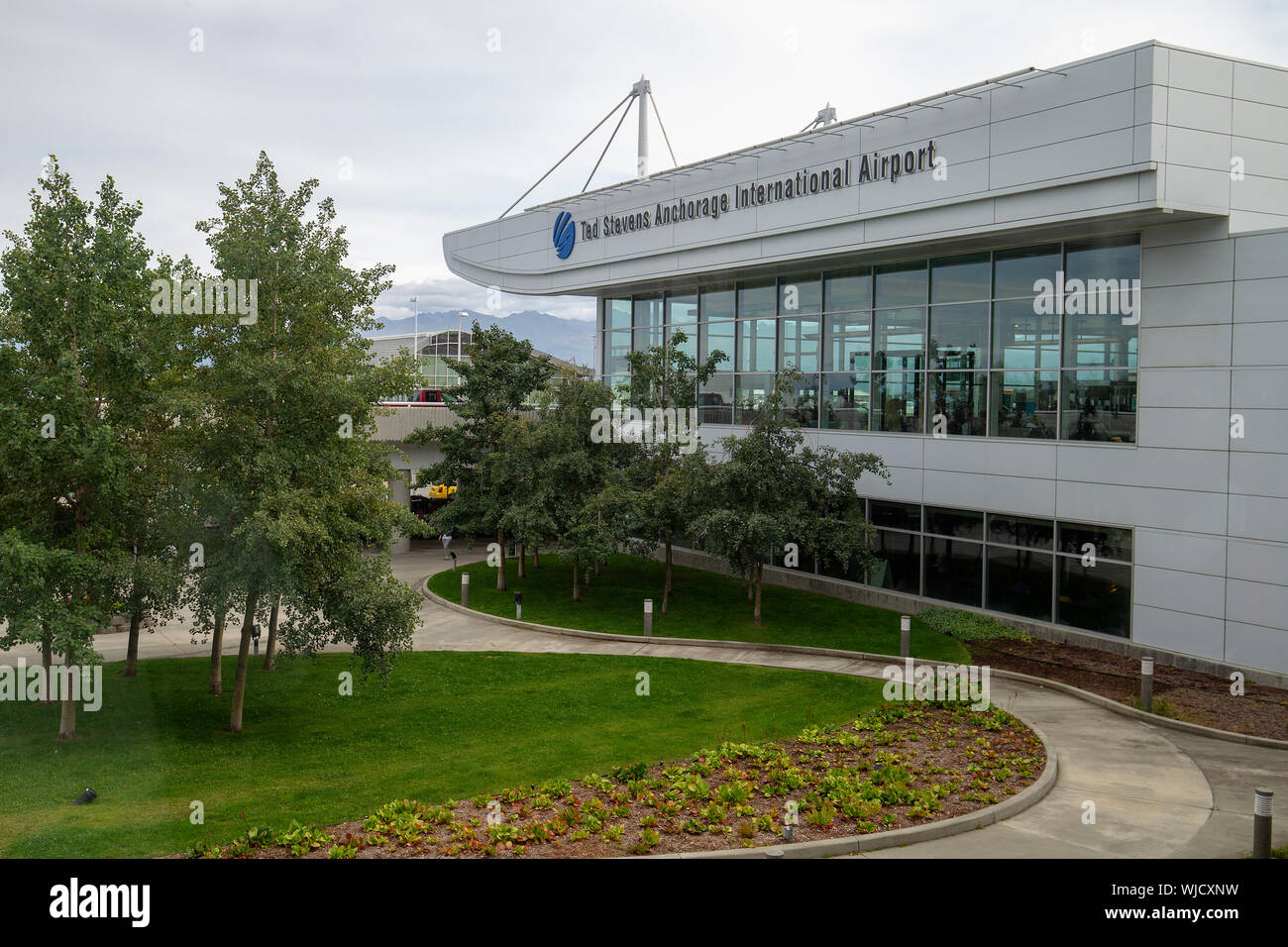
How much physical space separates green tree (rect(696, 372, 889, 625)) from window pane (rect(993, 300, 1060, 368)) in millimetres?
4014

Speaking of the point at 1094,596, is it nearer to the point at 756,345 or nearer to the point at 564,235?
the point at 756,345

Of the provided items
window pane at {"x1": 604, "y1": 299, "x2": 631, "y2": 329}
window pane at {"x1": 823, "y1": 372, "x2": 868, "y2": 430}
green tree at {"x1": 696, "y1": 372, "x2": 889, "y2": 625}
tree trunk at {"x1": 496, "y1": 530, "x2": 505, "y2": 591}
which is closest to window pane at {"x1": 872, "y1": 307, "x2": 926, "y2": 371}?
window pane at {"x1": 823, "y1": 372, "x2": 868, "y2": 430}

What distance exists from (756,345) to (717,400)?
2.47 metres

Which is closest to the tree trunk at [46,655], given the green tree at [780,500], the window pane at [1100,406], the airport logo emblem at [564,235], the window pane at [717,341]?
the green tree at [780,500]

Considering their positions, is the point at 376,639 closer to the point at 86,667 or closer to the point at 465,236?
the point at 86,667

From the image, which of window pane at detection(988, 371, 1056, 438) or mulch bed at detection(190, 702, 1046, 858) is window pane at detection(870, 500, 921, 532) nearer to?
window pane at detection(988, 371, 1056, 438)

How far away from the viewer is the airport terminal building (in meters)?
19.2

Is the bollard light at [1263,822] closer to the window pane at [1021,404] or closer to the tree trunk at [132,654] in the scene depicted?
the window pane at [1021,404]

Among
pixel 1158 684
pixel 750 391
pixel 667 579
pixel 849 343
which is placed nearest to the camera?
pixel 1158 684

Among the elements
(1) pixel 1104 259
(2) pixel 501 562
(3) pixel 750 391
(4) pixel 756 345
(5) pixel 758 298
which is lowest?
(2) pixel 501 562

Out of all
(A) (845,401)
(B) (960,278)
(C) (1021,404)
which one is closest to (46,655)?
(A) (845,401)

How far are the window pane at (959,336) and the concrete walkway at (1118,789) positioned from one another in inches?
324

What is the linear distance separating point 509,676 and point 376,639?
5.19 meters

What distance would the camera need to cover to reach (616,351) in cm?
3809
